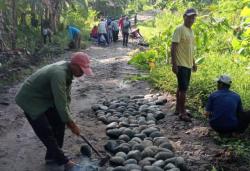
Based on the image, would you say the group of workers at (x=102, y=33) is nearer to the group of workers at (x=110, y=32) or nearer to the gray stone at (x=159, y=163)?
the group of workers at (x=110, y=32)

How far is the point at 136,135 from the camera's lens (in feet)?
20.3

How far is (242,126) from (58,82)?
2.79 metres

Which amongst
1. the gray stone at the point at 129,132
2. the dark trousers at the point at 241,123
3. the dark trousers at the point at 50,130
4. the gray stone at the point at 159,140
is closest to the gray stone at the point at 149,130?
the gray stone at the point at 129,132

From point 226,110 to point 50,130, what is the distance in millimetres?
2508

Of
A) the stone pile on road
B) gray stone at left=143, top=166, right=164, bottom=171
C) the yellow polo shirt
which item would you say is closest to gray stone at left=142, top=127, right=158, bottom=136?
the stone pile on road

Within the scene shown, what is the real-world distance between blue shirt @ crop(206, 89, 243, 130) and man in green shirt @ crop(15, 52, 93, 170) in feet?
6.80

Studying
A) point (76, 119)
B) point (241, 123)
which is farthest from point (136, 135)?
point (76, 119)

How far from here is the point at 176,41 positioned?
22.1ft

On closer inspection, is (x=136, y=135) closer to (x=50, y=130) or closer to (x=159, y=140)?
(x=159, y=140)

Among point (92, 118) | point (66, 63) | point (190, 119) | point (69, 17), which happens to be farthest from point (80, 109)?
point (69, 17)

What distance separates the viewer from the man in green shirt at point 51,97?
15.4 feet

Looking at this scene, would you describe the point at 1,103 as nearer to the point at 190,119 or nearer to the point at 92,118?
the point at 92,118

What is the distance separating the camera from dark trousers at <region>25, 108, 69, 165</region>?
4.97 metres

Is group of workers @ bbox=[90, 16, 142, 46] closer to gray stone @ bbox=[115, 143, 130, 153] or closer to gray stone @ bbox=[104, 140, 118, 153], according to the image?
gray stone @ bbox=[104, 140, 118, 153]
